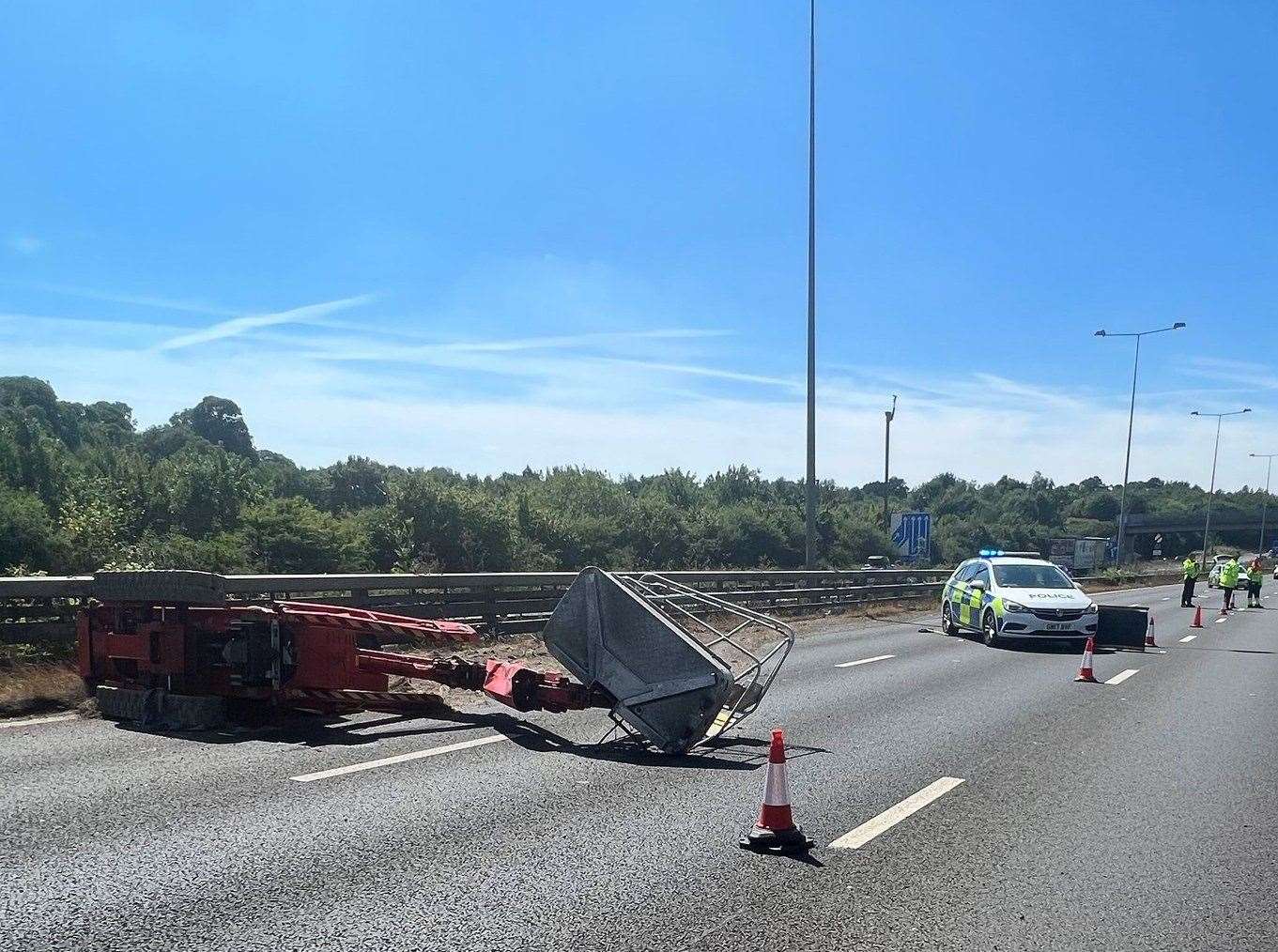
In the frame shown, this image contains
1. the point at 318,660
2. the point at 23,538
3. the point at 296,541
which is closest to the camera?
the point at 318,660

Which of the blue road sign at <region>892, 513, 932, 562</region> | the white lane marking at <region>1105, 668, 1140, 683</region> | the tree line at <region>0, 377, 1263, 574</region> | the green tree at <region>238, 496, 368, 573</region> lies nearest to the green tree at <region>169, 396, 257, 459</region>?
the tree line at <region>0, 377, 1263, 574</region>

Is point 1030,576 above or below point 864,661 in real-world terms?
above

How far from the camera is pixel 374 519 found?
4622 cm

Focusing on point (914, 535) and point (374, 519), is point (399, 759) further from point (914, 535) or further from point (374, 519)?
point (374, 519)

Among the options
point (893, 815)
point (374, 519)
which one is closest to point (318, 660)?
point (893, 815)

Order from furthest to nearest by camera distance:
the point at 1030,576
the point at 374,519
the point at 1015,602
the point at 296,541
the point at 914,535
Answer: the point at 374,519, the point at 296,541, the point at 914,535, the point at 1030,576, the point at 1015,602

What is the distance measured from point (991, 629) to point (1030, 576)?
4.95ft

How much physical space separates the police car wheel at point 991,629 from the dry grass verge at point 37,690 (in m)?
14.4

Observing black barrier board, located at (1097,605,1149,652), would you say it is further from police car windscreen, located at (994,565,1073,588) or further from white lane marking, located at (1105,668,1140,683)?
white lane marking, located at (1105,668,1140,683)

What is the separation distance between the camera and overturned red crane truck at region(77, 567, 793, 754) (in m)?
8.41

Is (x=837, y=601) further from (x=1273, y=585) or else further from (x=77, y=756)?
(x=1273, y=585)

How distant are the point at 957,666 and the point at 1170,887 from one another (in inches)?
402

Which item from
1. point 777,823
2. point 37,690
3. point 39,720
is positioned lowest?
point 39,720

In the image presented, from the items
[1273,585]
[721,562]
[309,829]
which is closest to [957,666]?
[309,829]
